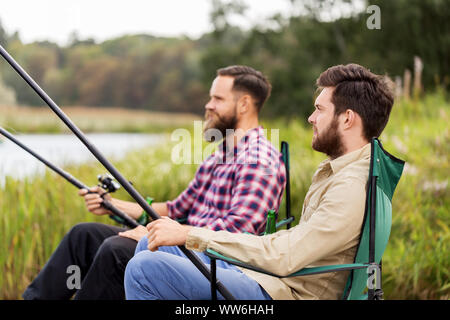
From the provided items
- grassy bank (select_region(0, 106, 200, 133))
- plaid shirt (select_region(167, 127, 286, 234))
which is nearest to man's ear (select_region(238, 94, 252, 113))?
plaid shirt (select_region(167, 127, 286, 234))

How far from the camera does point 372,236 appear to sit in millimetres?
1762

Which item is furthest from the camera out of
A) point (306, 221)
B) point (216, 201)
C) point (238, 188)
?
point (216, 201)

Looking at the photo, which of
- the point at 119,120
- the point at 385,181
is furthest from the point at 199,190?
the point at 119,120

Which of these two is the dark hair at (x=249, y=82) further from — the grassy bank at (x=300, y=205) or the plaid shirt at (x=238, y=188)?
the grassy bank at (x=300, y=205)

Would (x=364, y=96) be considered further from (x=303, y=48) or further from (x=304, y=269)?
(x=303, y=48)

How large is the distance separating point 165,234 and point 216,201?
2.84 ft

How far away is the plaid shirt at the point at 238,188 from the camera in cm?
235

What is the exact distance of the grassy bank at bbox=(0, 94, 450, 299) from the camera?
3.43m

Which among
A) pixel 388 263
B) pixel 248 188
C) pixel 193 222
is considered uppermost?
pixel 248 188

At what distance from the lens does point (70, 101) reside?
2862 centimetres

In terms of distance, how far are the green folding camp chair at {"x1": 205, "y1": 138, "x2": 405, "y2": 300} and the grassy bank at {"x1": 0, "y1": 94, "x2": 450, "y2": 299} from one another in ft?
5.17

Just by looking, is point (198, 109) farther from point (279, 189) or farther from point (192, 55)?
point (279, 189)
